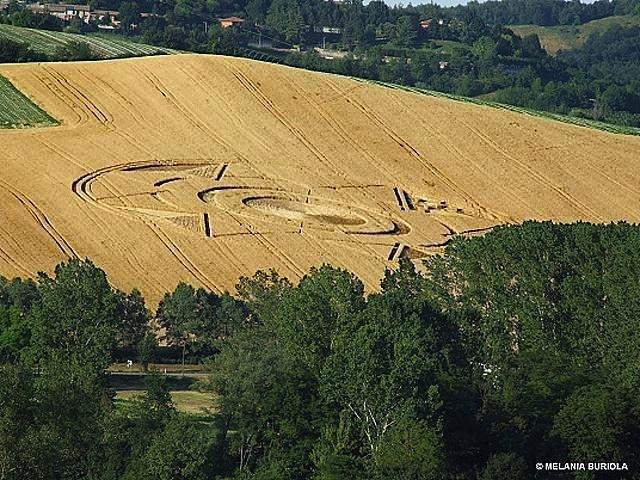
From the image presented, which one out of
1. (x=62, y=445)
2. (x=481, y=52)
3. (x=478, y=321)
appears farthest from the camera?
(x=481, y=52)

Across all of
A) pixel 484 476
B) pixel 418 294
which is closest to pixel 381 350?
pixel 484 476

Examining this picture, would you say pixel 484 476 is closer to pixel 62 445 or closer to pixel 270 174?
pixel 62 445

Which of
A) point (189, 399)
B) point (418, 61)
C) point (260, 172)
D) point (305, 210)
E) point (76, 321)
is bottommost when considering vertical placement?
point (418, 61)

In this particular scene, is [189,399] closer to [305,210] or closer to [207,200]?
[207,200]

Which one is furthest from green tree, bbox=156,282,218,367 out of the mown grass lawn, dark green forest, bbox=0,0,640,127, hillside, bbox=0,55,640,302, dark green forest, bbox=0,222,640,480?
dark green forest, bbox=0,0,640,127

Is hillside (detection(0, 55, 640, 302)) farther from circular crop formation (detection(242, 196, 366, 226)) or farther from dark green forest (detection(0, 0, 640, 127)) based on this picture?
dark green forest (detection(0, 0, 640, 127))

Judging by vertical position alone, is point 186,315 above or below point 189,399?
below

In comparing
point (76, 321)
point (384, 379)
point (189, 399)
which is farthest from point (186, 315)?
point (384, 379)
